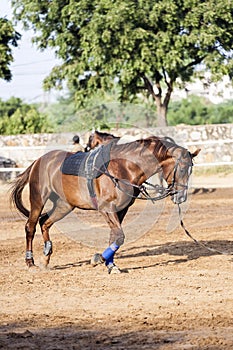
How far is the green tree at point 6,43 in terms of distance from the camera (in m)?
29.7

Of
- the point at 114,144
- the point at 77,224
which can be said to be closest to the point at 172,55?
the point at 77,224

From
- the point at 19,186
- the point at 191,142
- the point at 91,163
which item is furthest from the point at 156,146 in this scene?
the point at 191,142

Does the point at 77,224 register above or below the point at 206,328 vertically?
below

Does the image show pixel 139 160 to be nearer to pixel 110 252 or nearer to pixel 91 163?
pixel 91 163

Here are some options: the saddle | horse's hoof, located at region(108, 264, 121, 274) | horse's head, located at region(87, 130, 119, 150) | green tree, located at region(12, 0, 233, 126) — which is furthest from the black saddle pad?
green tree, located at region(12, 0, 233, 126)

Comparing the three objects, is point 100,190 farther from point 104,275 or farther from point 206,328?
point 206,328

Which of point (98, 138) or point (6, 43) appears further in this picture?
point (6, 43)

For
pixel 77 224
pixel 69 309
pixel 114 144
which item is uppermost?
pixel 114 144

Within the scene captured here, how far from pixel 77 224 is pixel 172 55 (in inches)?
522

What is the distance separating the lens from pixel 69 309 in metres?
8.33

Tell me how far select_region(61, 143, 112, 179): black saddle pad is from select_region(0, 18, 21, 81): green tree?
19048mm

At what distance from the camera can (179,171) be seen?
35.0 ft

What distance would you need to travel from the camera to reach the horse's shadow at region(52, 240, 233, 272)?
11648mm

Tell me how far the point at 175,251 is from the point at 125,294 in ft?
12.0
